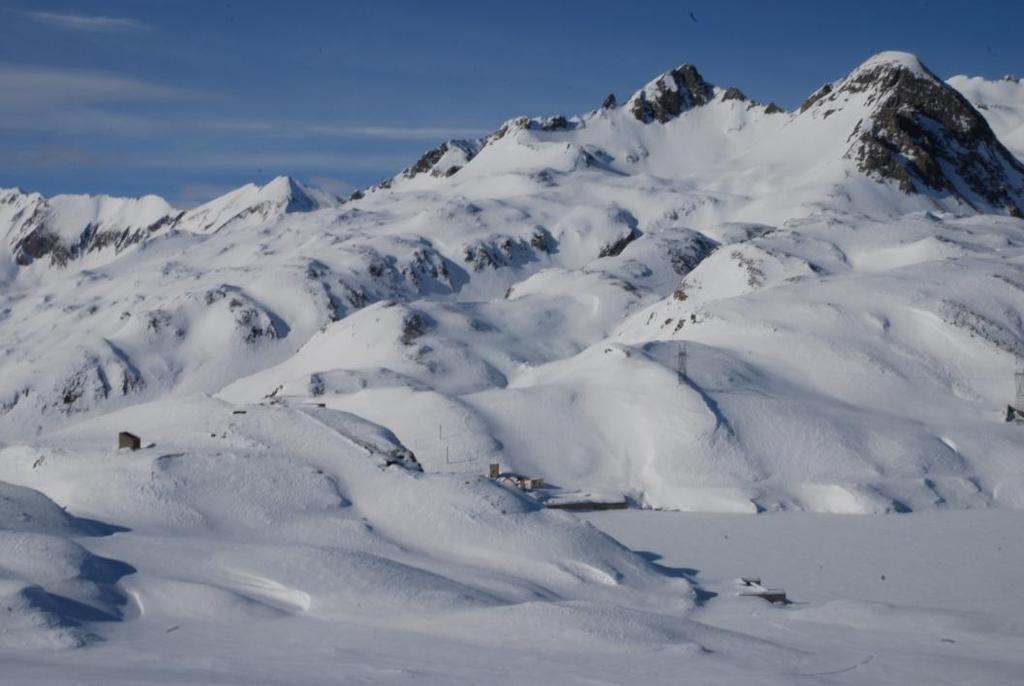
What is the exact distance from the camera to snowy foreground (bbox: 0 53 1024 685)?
2272 cm

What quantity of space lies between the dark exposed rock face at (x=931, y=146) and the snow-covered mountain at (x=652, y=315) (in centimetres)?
51

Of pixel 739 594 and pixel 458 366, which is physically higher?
pixel 458 366

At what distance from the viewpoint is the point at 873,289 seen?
74625 millimetres

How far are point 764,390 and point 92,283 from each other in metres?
137

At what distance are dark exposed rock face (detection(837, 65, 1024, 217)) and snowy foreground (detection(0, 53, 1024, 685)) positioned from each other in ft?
18.2

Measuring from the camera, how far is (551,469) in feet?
177

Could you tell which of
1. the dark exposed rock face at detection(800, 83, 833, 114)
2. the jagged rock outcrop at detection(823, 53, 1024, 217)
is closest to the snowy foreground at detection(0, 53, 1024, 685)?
the jagged rock outcrop at detection(823, 53, 1024, 217)

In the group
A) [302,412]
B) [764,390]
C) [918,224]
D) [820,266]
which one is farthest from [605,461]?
[918,224]

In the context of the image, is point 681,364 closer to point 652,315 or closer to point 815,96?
point 652,315

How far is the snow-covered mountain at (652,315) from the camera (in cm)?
5459

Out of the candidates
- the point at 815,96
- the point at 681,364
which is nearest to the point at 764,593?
the point at 681,364

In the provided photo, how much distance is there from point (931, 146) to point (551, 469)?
11670 cm

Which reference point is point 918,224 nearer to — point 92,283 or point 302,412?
point 302,412

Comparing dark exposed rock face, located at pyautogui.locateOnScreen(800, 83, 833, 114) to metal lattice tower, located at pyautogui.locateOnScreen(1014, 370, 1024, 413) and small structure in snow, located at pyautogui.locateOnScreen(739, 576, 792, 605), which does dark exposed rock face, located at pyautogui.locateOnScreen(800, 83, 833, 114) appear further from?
small structure in snow, located at pyautogui.locateOnScreen(739, 576, 792, 605)
